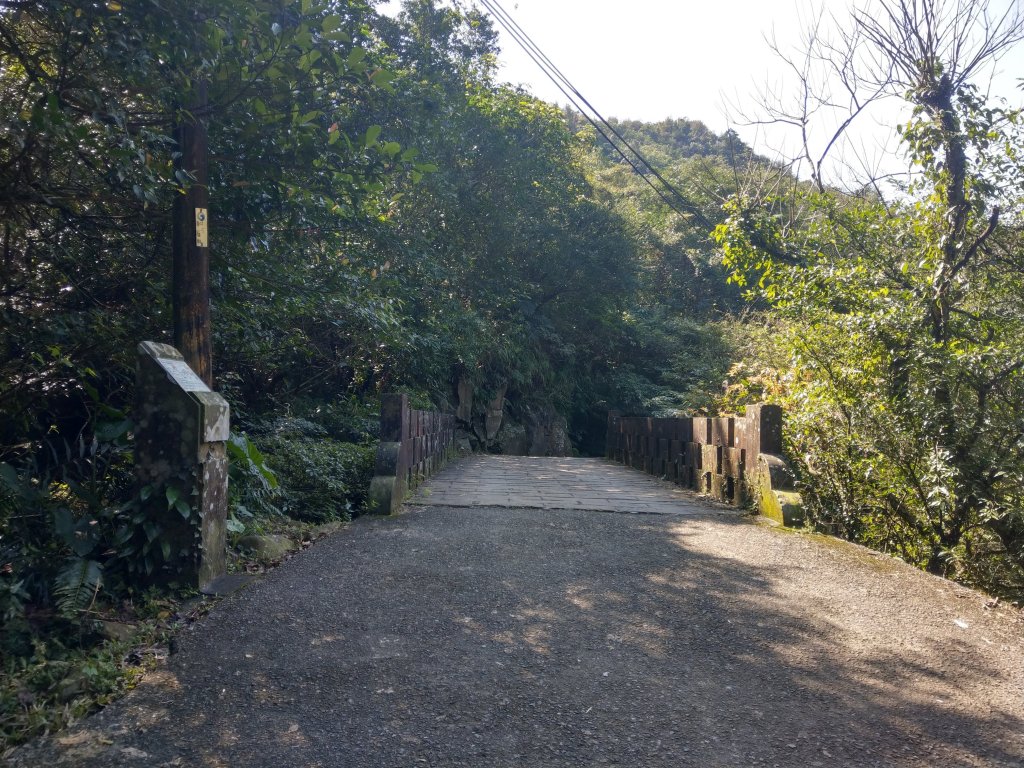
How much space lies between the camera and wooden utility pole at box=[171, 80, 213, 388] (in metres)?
6.00

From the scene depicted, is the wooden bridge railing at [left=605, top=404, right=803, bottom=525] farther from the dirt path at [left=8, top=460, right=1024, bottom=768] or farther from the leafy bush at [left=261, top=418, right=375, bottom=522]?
the leafy bush at [left=261, top=418, right=375, bottom=522]

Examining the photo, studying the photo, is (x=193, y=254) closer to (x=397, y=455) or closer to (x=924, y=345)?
(x=397, y=455)

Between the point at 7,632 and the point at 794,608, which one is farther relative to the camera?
the point at 794,608

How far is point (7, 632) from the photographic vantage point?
3779mm

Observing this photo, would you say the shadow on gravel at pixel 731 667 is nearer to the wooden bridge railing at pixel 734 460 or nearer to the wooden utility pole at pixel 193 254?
the wooden bridge railing at pixel 734 460

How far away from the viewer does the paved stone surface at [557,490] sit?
29.6 feet

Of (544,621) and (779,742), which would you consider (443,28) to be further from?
(779,742)

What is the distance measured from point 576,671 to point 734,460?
19.2 ft

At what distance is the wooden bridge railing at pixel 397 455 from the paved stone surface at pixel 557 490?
32 cm

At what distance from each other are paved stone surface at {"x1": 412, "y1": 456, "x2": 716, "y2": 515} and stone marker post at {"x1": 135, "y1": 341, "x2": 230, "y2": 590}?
4097 millimetres

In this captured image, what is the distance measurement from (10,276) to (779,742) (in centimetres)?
605

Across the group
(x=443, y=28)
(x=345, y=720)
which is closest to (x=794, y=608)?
(x=345, y=720)

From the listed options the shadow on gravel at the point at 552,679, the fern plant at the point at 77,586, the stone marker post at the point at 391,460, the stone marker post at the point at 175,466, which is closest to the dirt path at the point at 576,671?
the shadow on gravel at the point at 552,679

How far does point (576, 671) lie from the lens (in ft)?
12.5
